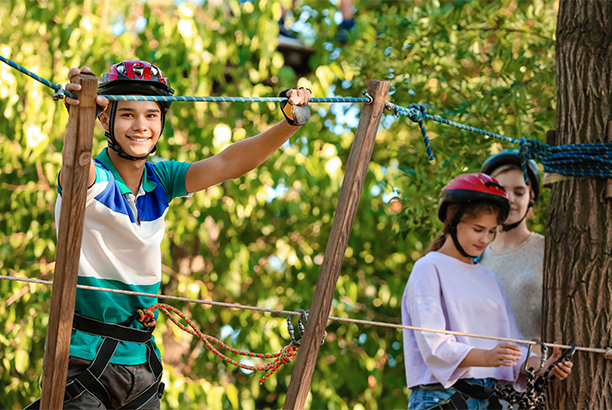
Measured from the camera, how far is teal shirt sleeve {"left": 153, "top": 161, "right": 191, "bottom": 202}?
7.41 ft

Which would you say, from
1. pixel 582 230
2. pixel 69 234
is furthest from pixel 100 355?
pixel 582 230

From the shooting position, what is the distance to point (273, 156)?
193 inches

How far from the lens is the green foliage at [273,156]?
4254 millimetres

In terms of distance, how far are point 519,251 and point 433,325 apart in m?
0.82

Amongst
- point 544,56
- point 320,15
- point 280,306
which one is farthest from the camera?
point 320,15

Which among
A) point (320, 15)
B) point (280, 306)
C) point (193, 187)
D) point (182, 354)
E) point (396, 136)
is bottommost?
point (182, 354)

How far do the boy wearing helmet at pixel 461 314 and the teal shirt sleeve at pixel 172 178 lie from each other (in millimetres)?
1017

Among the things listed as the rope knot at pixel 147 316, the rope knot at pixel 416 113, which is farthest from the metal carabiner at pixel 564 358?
the rope knot at pixel 147 316

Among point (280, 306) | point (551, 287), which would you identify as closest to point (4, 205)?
point (280, 306)

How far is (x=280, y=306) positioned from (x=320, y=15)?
2452 mm

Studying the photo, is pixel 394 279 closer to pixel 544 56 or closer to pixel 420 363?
pixel 544 56

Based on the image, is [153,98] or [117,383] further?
[117,383]

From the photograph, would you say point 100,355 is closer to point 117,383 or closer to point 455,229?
point 117,383

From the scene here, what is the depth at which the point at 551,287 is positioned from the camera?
2682 millimetres
